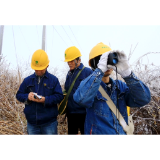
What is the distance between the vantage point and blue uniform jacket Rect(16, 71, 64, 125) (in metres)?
1.66

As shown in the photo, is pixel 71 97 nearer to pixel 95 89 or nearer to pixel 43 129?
pixel 43 129

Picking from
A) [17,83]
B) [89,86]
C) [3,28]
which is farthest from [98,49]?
[3,28]

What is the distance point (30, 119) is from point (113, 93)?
1.18 metres

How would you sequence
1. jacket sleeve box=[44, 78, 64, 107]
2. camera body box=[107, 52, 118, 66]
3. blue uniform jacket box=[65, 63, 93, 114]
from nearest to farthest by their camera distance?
camera body box=[107, 52, 118, 66]
jacket sleeve box=[44, 78, 64, 107]
blue uniform jacket box=[65, 63, 93, 114]

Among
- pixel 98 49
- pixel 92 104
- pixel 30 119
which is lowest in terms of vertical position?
pixel 30 119

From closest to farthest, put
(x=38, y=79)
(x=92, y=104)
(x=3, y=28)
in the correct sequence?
(x=92, y=104)
(x=38, y=79)
(x=3, y=28)

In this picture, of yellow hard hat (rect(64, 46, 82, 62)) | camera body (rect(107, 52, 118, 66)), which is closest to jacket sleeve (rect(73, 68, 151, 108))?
camera body (rect(107, 52, 118, 66))

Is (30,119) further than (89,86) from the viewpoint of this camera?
Yes

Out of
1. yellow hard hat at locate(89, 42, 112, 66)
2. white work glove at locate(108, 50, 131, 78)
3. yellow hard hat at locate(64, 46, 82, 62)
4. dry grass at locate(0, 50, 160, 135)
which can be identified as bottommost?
dry grass at locate(0, 50, 160, 135)

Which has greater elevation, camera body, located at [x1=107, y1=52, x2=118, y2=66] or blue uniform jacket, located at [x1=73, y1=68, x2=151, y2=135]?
camera body, located at [x1=107, y1=52, x2=118, y2=66]

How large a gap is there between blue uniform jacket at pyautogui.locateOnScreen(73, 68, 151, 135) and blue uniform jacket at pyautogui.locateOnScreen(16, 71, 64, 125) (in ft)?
2.19

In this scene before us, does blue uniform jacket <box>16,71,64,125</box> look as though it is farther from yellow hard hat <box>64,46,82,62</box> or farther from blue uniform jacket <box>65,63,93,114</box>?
yellow hard hat <box>64,46,82,62</box>

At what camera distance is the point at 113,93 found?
1.19m
